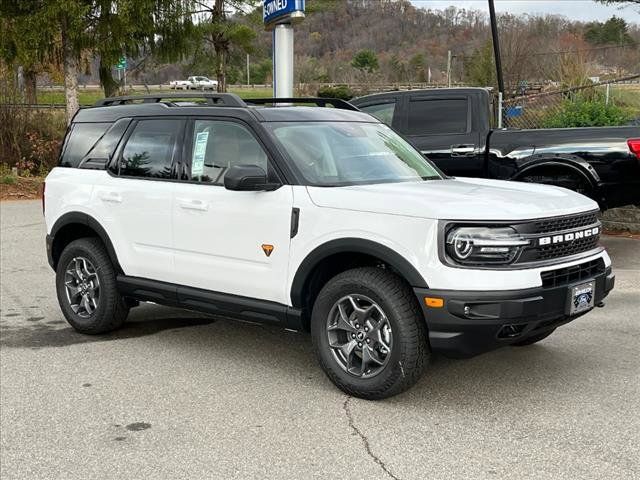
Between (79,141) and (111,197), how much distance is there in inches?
34.6

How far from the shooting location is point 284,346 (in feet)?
19.0

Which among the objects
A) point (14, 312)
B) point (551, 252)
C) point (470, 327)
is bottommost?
point (14, 312)

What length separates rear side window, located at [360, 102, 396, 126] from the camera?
9.59 metres

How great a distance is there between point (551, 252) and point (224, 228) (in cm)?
216

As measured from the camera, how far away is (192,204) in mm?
5242

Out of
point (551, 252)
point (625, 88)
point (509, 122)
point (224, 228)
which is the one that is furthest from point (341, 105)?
point (625, 88)

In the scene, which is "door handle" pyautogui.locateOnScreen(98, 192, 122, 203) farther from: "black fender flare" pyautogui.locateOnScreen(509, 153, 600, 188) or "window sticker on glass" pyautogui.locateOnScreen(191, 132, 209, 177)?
"black fender flare" pyautogui.locateOnScreen(509, 153, 600, 188)

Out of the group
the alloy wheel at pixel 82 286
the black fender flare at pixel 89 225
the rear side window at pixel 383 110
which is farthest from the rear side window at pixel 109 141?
the rear side window at pixel 383 110

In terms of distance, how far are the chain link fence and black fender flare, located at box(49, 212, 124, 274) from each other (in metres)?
8.88

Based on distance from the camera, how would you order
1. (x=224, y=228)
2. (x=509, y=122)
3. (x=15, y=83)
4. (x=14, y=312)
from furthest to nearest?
(x=15, y=83), (x=509, y=122), (x=14, y=312), (x=224, y=228)

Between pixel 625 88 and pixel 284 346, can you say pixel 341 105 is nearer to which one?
pixel 284 346

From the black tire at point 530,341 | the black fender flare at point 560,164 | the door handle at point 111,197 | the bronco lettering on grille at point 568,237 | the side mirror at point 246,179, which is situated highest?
the side mirror at point 246,179

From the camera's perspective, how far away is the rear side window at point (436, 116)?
932 cm

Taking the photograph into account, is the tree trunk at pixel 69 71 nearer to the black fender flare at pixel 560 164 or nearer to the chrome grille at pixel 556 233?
the black fender flare at pixel 560 164
